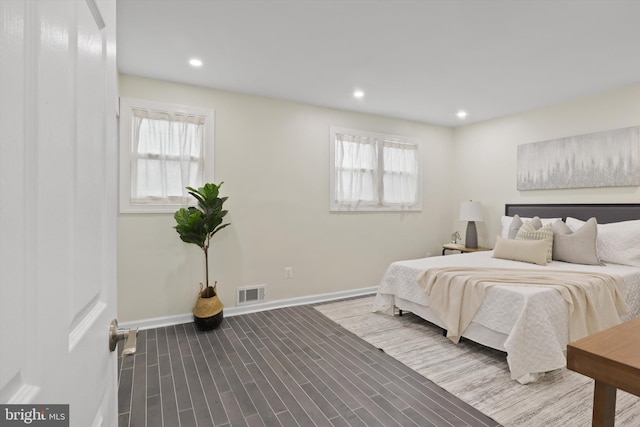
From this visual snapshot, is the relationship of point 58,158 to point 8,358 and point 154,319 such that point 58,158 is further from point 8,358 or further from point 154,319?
point 154,319

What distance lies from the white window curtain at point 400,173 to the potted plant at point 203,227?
8.77 feet

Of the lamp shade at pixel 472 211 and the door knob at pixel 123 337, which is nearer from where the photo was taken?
the door knob at pixel 123 337

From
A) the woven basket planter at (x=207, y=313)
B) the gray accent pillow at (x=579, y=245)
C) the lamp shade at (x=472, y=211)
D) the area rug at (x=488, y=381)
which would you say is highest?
the lamp shade at (x=472, y=211)

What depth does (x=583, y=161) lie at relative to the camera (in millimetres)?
3828

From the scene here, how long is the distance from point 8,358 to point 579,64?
169 inches

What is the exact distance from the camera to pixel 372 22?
2381mm

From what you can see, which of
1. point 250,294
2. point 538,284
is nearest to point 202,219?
point 250,294

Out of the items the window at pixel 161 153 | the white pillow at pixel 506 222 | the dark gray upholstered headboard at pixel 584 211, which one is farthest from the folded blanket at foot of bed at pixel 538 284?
the window at pixel 161 153

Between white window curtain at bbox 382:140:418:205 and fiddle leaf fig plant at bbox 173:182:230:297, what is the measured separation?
2652mm

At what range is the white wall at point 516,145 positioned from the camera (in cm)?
358

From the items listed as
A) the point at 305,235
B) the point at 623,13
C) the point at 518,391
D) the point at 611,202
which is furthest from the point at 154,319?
the point at 611,202

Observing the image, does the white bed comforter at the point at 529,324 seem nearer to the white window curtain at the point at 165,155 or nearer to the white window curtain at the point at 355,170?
the white window curtain at the point at 355,170

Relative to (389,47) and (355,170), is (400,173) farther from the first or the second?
(389,47)

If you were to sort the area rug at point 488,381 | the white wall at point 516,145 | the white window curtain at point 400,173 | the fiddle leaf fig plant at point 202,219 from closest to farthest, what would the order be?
1. the area rug at point 488,381
2. the fiddle leaf fig plant at point 202,219
3. the white wall at point 516,145
4. the white window curtain at point 400,173
